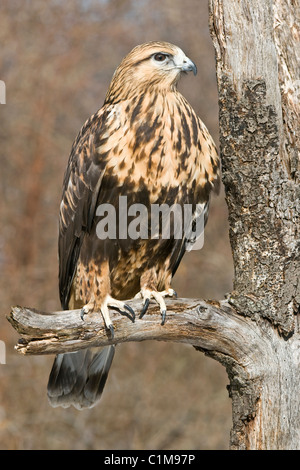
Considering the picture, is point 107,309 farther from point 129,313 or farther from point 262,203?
point 262,203

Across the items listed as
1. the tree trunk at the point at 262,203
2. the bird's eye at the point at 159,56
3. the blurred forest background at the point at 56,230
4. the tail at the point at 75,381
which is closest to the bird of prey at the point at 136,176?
the bird's eye at the point at 159,56

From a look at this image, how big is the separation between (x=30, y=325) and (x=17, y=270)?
4615 mm

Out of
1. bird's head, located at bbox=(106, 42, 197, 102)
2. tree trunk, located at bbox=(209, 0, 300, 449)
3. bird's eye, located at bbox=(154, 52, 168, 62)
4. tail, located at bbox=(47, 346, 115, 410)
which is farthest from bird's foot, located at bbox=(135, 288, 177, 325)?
bird's eye, located at bbox=(154, 52, 168, 62)

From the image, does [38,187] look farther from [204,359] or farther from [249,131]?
[249,131]

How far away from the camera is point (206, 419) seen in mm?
7699

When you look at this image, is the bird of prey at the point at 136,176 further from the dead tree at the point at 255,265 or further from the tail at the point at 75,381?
the tail at the point at 75,381

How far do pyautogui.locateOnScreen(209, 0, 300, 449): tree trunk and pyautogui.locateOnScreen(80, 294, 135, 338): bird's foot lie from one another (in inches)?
20.4

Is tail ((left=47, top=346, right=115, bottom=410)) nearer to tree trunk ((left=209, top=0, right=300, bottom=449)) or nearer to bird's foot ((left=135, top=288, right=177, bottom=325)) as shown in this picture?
bird's foot ((left=135, top=288, right=177, bottom=325))

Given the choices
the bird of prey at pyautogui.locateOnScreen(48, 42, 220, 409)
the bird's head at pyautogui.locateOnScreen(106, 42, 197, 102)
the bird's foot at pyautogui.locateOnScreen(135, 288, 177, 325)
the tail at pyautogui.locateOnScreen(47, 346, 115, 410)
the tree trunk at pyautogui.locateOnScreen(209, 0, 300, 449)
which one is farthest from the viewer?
the tail at pyautogui.locateOnScreen(47, 346, 115, 410)

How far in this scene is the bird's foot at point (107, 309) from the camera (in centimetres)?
330

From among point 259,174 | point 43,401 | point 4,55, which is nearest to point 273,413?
point 259,174

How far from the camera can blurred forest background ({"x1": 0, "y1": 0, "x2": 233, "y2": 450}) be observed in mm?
7297

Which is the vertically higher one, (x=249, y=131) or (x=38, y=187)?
(x=38, y=187)

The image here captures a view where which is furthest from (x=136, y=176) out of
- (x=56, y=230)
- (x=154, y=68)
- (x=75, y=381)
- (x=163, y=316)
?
(x=56, y=230)
